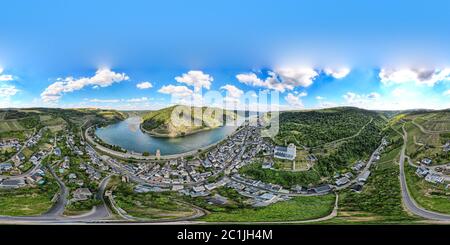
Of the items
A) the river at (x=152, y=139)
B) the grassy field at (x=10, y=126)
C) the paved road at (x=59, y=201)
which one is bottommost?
the paved road at (x=59, y=201)

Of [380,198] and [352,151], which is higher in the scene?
[352,151]

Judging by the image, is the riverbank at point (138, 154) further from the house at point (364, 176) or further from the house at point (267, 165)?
the house at point (364, 176)

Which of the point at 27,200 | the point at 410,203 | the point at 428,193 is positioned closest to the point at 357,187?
the point at 410,203

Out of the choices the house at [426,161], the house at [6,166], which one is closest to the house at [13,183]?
the house at [6,166]

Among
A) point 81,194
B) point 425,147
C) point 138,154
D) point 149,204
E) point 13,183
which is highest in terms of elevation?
point 425,147

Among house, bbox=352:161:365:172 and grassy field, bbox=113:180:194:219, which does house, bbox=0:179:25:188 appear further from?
house, bbox=352:161:365:172

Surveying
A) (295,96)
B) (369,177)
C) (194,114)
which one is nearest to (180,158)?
(194,114)

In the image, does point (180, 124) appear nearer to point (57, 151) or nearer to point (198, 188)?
point (198, 188)
